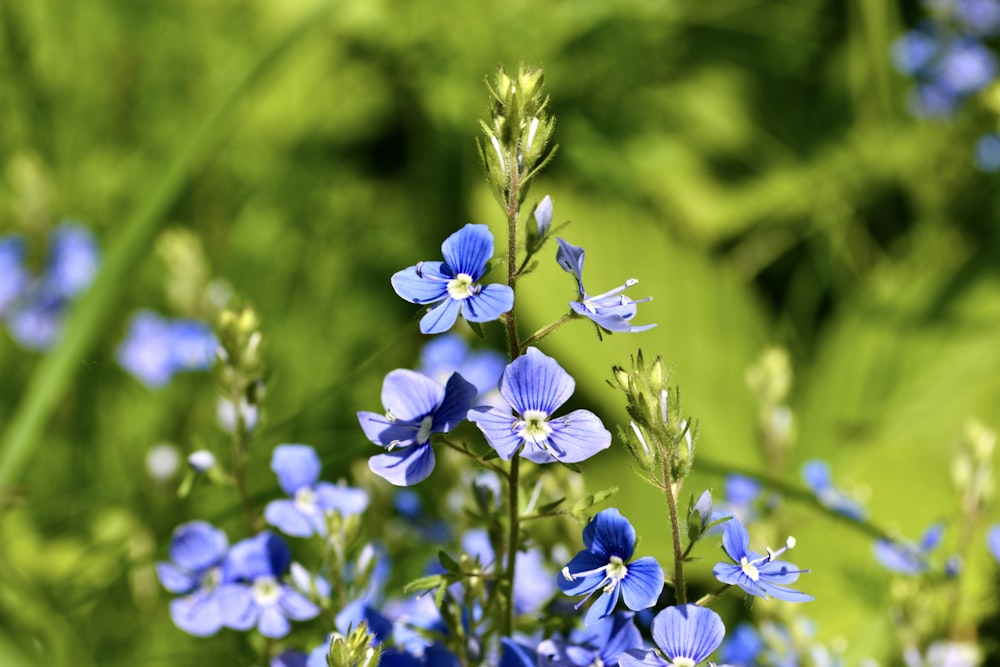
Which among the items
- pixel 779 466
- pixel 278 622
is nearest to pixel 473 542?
pixel 278 622

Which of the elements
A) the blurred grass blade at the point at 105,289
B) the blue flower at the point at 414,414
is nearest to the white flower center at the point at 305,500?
the blue flower at the point at 414,414

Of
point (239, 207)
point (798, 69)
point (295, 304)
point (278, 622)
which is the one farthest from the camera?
point (798, 69)

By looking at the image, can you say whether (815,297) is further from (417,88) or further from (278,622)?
(278,622)

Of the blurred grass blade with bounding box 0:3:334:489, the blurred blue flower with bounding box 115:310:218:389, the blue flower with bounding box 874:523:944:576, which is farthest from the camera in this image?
the blurred blue flower with bounding box 115:310:218:389

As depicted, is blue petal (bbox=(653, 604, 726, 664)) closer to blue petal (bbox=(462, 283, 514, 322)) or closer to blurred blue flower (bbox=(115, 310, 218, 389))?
blue petal (bbox=(462, 283, 514, 322))

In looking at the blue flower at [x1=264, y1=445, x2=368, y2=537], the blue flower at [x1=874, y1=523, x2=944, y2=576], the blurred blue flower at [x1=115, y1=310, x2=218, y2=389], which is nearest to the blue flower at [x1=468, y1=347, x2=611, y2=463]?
the blue flower at [x1=264, y1=445, x2=368, y2=537]

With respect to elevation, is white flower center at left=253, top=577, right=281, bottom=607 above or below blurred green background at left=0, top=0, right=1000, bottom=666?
below

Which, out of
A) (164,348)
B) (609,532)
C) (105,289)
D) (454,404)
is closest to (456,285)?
(454,404)
